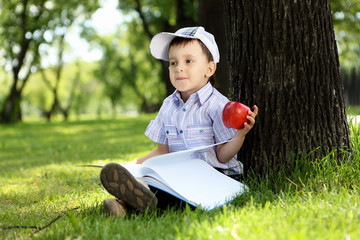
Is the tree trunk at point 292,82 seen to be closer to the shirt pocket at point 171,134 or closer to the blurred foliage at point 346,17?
the shirt pocket at point 171,134

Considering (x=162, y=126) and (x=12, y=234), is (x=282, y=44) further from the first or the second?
(x=12, y=234)

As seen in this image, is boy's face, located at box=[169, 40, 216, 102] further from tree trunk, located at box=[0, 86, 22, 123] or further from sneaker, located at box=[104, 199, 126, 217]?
tree trunk, located at box=[0, 86, 22, 123]

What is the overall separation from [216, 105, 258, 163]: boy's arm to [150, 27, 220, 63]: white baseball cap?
0.65 metres

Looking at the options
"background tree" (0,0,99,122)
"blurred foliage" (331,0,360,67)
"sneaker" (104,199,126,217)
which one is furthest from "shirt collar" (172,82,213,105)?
"background tree" (0,0,99,122)

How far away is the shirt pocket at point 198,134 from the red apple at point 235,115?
306mm

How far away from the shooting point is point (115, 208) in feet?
8.46

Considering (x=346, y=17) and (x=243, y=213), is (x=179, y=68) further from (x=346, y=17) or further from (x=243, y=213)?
(x=346, y=17)

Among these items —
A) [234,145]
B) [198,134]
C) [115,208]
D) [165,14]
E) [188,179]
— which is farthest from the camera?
[165,14]

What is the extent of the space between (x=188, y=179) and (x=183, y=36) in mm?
1090

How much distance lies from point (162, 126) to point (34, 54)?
950 inches

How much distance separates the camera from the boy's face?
9.91 feet

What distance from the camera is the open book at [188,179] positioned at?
8.63 ft

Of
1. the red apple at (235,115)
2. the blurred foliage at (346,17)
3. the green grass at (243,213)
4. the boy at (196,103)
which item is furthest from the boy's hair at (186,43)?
the blurred foliage at (346,17)

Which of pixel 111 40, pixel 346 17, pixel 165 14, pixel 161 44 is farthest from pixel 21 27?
pixel 161 44
